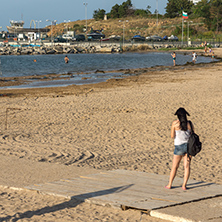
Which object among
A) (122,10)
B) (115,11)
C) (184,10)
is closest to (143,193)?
(184,10)

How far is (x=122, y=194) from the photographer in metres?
6.69

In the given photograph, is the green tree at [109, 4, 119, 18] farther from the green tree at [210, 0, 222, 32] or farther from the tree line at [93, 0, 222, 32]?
the green tree at [210, 0, 222, 32]

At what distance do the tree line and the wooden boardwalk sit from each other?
101652 millimetres

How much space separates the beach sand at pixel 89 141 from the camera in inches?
259

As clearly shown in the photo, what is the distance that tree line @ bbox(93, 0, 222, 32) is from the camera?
354 feet

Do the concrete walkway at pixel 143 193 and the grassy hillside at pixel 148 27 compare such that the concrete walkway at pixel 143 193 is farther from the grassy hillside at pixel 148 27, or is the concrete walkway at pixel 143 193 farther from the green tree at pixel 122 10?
the green tree at pixel 122 10

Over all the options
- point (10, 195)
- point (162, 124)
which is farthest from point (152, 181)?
point (162, 124)

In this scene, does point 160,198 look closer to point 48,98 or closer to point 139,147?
point 139,147

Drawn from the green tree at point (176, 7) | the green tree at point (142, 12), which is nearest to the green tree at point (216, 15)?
the green tree at point (176, 7)

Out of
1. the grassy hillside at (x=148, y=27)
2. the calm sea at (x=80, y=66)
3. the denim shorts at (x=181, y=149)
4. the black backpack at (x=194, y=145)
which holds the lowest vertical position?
the denim shorts at (x=181, y=149)

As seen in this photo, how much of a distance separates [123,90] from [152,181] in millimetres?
15433

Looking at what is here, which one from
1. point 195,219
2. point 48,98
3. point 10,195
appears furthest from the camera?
point 48,98

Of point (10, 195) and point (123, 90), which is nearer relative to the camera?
point (10, 195)

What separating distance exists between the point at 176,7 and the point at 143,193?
139 metres
